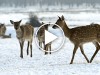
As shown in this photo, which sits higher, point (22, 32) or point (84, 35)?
point (84, 35)

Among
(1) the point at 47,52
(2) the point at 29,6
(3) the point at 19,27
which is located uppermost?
(3) the point at 19,27

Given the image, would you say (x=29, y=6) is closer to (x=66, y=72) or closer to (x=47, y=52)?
(x=47, y=52)

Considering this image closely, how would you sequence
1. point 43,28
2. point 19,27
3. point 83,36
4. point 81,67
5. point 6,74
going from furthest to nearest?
point 43,28 < point 19,27 < point 83,36 < point 81,67 < point 6,74

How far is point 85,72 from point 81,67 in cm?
113

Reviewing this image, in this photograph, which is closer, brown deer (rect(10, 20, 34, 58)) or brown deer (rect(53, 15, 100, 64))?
brown deer (rect(53, 15, 100, 64))

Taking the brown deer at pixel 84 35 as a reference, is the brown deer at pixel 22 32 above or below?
below

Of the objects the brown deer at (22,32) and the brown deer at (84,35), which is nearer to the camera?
the brown deer at (84,35)

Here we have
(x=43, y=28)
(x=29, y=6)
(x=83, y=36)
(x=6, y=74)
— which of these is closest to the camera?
(x=6, y=74)

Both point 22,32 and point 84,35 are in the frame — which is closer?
point 84,35

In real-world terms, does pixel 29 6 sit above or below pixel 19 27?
below

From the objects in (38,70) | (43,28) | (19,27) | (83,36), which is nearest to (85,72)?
(38,70)

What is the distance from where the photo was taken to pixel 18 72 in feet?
46.5

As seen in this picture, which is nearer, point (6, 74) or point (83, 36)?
point (6, 74)

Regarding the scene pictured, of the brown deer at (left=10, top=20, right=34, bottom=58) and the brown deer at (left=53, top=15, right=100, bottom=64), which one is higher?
the brown deer at (left=53, top=15, right=100, bottom=64)
